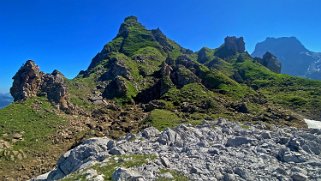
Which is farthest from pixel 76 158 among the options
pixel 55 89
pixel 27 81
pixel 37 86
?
pixel 27 81

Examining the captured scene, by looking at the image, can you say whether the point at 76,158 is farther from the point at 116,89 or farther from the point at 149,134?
the point at 116,89

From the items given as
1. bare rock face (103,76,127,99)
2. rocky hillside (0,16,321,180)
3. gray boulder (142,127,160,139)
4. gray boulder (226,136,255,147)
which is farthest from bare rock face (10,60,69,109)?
gray boulder (226,136,255,147)

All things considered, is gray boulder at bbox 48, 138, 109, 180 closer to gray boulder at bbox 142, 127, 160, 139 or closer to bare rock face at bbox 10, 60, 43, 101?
gray boulder at bbox 142, 127, 160, 139

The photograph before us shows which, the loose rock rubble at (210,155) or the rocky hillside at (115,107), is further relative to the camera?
the rocky hillside at (115,107)

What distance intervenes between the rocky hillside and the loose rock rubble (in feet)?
87.2

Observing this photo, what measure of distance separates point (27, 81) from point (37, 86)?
3107mm

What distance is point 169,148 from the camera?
41844 mm

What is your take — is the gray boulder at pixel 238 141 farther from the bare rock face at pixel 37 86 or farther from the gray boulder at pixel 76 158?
the bare rock face at pixel 37 86

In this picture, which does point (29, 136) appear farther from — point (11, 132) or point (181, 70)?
point (181, 70)

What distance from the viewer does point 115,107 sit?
108m

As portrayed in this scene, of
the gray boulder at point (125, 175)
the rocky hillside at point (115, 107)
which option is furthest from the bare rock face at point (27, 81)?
the gray boulder at point (125, 175)

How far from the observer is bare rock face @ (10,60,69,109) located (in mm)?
99062

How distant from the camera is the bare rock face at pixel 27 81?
9906 cm

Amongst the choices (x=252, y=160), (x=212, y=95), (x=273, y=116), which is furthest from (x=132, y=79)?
(x=252, y=160)
